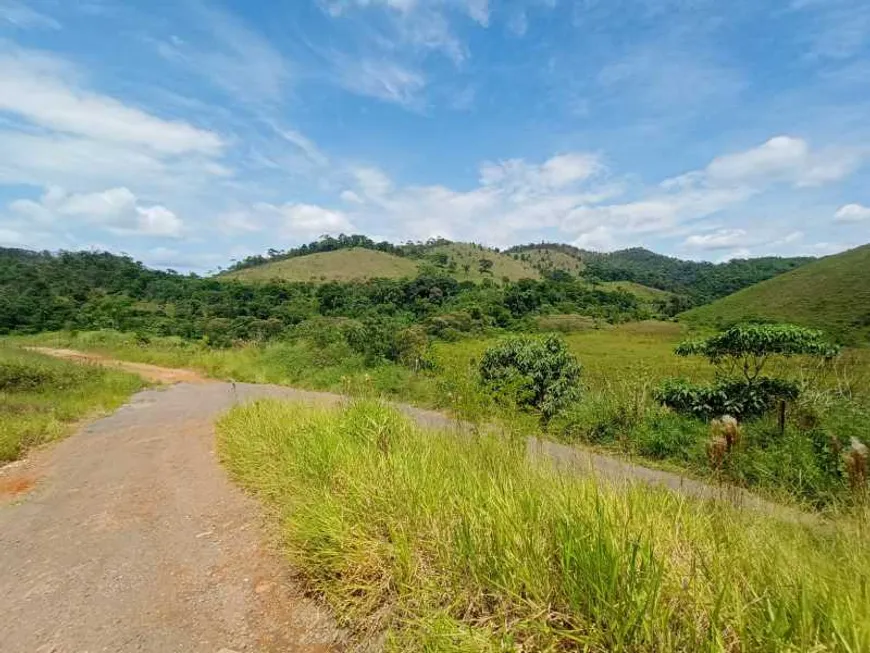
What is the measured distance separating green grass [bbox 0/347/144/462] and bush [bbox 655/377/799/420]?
14.6 meters

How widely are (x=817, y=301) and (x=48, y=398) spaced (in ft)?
327

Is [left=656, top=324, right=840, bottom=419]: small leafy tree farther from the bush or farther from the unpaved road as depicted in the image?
the unpaved road

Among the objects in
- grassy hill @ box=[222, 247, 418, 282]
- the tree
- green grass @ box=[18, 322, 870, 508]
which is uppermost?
grassy hill @ box=[222, 247, 418, 282]

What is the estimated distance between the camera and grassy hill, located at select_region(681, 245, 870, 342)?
2662 inches

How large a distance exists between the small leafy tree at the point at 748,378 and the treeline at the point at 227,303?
70.2 ft

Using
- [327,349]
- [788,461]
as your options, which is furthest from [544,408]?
[327,349]

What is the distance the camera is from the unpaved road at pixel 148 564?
3.09 metres

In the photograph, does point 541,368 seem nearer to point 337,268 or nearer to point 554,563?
point 554,563

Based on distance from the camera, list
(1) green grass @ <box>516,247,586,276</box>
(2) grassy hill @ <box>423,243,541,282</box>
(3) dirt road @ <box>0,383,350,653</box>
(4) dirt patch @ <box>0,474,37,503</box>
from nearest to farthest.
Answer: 1. (3) dirt road @ <box>0,383,350,653</box>
2. (4) dirt patch @ <box>0,474,37,503</box>
3. (2) grassy hill @ <box>423,243,541,282</box>
4. (1) green grass @ <box>516,247,586,276</box>

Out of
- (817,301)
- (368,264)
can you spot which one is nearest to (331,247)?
(368,264)

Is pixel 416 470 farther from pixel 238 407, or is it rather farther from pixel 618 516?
pixel 238 407

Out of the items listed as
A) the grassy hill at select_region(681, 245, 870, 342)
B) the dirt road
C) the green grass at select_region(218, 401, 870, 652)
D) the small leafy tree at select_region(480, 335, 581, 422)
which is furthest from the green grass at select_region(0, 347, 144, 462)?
the grassy hill at select_region(681, 245, 870, 342)

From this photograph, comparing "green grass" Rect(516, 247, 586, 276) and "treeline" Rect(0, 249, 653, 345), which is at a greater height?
"green grass" Rect(516, 247, 586, 276)

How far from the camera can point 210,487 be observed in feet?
19.5
